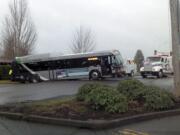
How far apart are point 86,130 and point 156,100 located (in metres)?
3.42

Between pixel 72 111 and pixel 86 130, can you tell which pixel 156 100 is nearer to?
pixel 72 111

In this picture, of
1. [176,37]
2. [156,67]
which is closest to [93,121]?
[176,37]

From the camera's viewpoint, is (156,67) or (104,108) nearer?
(104,108)

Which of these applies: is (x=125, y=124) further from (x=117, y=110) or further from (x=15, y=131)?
(x=15, y=131)

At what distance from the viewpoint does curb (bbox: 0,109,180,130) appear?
10.2m

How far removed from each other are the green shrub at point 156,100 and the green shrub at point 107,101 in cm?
86

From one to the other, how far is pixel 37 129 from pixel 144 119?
123 inches

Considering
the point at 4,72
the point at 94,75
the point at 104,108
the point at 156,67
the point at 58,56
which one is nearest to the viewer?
the point at 104,108

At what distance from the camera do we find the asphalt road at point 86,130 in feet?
31.8

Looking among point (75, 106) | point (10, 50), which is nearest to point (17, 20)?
point (10, 50)

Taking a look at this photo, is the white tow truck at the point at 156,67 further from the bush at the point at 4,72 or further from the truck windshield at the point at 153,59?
the bush at the point at 4,72

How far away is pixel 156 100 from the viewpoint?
12609 mm

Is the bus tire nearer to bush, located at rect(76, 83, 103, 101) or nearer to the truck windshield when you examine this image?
the truck windshield

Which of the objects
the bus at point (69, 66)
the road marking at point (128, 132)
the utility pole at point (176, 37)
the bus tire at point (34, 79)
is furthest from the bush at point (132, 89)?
the bus tire at point (34, 79)
